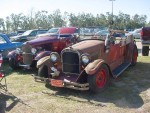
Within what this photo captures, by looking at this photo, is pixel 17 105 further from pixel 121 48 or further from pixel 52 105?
pixel 121 48

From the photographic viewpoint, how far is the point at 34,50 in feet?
30.7

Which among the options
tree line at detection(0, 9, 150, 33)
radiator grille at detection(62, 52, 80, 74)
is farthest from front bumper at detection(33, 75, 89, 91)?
tree line at detection(0, 9, 150, 33)

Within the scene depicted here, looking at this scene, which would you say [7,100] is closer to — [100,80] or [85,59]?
[85,59]

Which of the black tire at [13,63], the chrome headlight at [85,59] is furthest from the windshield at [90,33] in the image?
the black tire at [13,63]

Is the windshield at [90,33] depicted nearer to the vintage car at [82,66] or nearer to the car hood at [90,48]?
the vintage car at [82,66]

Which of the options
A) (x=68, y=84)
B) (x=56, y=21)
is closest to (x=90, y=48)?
(x=68, y=84)

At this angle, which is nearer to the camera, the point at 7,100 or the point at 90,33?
the point at 7,100

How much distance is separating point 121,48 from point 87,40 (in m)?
1.55

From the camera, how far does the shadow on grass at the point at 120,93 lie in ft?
18.9

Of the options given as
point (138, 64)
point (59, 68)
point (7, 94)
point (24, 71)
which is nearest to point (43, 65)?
point (59, 68)

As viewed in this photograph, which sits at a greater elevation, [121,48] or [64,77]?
[121,48]

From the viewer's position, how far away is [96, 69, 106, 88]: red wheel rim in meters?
6.35

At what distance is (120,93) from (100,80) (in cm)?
62

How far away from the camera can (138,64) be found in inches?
410
